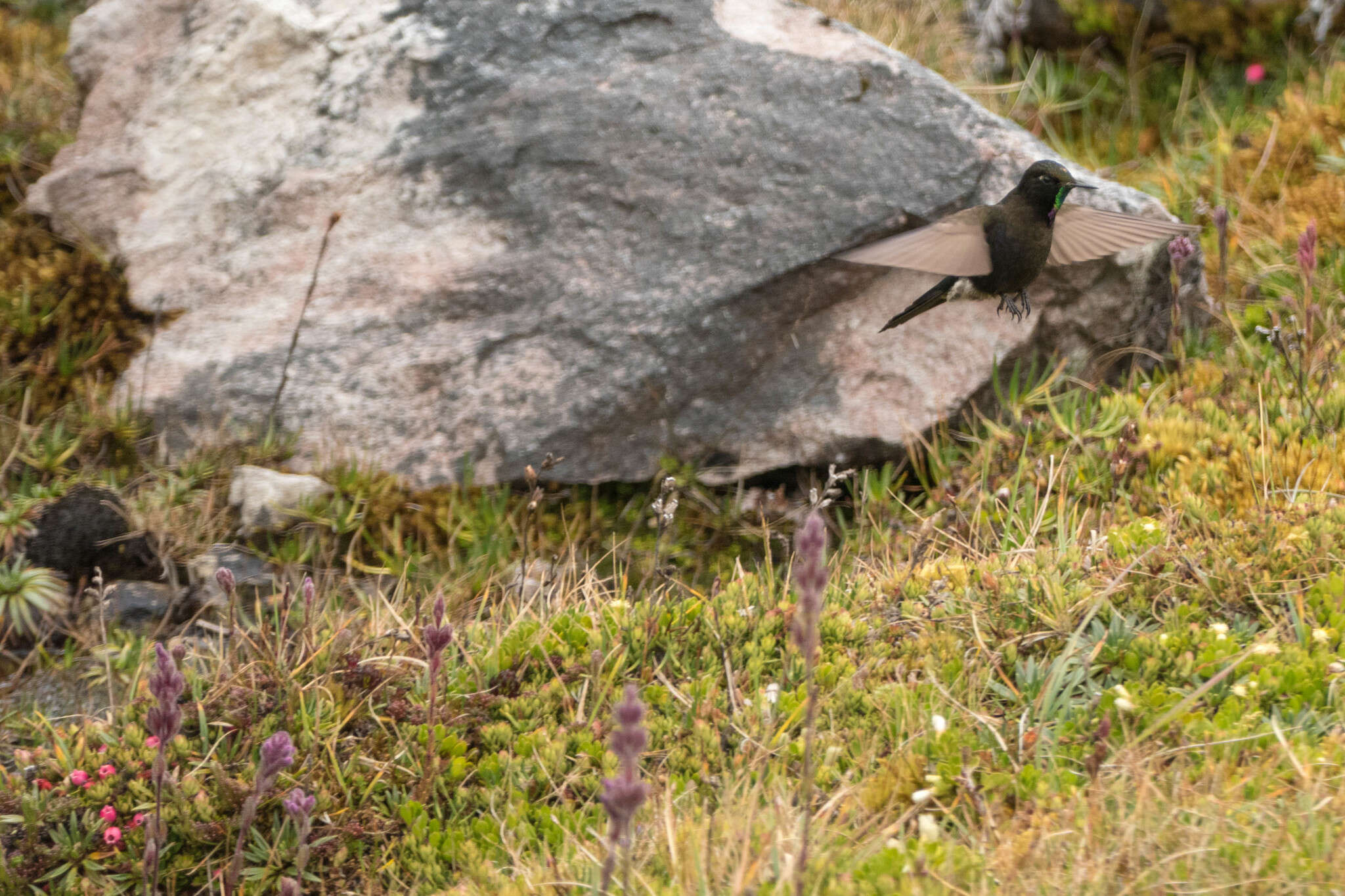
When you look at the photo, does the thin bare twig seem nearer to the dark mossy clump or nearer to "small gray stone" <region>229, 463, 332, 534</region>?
"small gray stone" <region>229, 463, 332, 534</region>

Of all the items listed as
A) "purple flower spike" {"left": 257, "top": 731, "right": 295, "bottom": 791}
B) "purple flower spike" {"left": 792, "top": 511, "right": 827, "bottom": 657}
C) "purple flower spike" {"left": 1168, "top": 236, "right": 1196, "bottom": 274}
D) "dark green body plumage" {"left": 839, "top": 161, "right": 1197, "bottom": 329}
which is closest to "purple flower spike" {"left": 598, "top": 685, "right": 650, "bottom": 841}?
"purple flower spike" {"left": 792, "top": 511, "right": 827, "bottom": 657}

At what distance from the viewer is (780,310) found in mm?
5016

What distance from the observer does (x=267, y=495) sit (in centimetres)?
469

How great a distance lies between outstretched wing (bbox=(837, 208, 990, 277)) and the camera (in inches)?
135

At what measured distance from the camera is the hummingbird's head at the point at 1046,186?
11.6 feet

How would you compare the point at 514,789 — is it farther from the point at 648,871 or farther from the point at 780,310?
the point at 780,310

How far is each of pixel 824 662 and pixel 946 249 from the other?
53.4 inches

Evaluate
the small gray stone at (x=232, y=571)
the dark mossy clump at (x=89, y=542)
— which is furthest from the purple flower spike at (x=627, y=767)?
the dark mossy clump at (x=89, y=542)

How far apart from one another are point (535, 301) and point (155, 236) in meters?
1.92

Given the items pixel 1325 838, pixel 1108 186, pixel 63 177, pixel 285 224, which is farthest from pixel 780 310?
pixel 63 177

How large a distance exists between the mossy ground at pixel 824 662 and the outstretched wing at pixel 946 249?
0.94m

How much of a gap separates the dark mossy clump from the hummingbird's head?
147 inches

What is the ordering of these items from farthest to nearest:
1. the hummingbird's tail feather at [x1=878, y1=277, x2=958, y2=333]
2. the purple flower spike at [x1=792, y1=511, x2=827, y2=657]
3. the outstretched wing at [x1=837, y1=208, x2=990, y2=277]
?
1. the hummingbird's tail feather at [x1=878, y1=277, x2=958, y2=333]
2. the outstretched wing at [x1=837, y1=208, x2=990, y2=277]
3. the purple flower spike at [x1=792, y1=511, x2=827, y2=657]

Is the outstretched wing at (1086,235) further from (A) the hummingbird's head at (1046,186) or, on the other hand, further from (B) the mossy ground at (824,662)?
(B) the mossy ground at (824,662)
